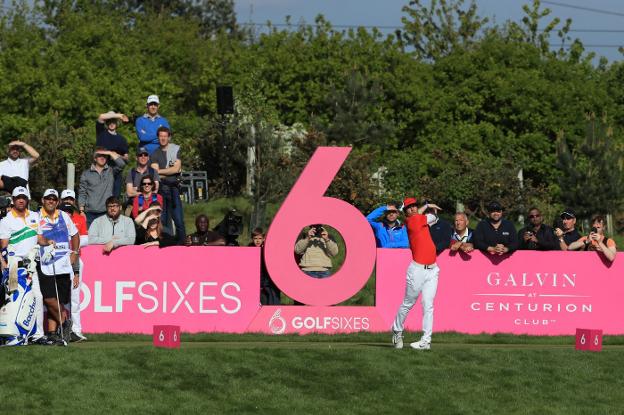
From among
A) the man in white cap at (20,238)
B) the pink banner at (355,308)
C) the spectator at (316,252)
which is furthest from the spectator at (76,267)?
the spectator at (316,252)

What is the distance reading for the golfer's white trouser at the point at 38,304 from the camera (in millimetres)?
17047

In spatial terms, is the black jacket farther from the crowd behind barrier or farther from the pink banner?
the pink banner

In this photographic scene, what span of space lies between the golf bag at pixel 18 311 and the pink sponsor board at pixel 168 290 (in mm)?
1931

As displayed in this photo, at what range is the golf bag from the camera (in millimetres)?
16875

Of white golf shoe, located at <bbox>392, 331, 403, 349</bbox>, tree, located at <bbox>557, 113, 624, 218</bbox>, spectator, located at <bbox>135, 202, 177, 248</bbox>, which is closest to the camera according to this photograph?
white golf shoe, located at <bbox>392, 331, 403, 349</bbox>

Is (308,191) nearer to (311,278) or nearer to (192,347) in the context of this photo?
(311,278)

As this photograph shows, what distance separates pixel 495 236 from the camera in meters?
19.9

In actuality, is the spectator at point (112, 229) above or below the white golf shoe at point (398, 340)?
above

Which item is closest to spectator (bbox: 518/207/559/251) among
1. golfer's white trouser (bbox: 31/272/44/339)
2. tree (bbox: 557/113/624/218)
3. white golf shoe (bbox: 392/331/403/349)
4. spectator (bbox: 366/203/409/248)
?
spectator (bbox: 366/203/409/248)

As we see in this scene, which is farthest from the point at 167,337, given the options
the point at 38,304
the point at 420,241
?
the point at 420,241

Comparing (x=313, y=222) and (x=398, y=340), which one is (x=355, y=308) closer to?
(x=313, y=222)

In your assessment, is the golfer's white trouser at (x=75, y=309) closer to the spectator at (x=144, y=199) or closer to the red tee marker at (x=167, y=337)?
the red tee marker at (x=167, y=337)

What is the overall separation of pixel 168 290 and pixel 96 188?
2.11 m

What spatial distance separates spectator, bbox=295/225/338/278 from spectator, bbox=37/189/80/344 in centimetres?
398
